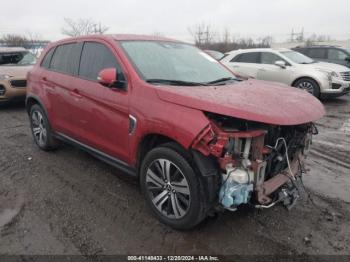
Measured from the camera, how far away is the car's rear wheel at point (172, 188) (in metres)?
2.87

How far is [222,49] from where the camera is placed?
36000 millimetres

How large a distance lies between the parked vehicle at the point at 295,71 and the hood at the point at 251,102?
18.8 feet

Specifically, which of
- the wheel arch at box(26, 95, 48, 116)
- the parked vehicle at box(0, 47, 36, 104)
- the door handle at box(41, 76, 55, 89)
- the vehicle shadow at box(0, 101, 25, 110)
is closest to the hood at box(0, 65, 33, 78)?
the parked vehicle at box(0, 47, 36, 104)

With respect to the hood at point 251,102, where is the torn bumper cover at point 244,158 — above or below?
below

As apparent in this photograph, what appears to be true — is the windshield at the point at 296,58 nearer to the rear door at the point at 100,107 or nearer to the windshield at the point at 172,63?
the windshield at the point at 172,63

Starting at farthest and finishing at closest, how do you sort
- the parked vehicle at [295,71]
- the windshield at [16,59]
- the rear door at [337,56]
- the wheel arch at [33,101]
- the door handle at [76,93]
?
1. the rear door at [337,56]
2. the windshield at [16,59]
3. the parked vehicle at [295,71]
4. the wheel arch at [33,101]
5. the door handle at [76,93]

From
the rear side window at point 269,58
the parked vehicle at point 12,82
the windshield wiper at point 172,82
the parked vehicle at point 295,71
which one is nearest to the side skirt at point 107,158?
the windshield wiper at point 172,82

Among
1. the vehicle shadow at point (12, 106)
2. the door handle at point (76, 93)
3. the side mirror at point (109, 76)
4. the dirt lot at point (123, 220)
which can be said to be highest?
the side mirror at point (109, 76)

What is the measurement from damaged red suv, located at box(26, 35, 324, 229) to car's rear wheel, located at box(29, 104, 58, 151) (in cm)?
66

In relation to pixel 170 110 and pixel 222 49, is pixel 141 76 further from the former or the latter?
pixel 222 49

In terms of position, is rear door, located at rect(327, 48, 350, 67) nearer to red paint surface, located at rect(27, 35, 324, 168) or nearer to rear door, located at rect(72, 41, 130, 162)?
red paint surface, located at rect(27, 35, 324, 168)

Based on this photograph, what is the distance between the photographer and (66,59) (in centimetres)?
466

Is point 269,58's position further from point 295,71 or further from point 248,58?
point 295,71

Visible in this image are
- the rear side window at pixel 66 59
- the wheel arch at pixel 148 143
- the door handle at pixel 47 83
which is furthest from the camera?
the door handle at pixel 47 83
